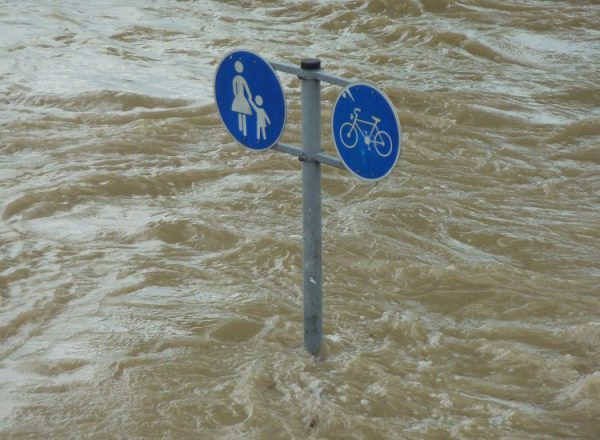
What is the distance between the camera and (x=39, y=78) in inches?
294

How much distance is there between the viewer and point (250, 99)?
10.5 ft

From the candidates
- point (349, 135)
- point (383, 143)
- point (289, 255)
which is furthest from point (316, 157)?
point (289, 255)

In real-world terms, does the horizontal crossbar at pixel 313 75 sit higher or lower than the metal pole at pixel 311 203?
higher

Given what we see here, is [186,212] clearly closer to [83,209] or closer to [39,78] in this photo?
Result: [83,209]

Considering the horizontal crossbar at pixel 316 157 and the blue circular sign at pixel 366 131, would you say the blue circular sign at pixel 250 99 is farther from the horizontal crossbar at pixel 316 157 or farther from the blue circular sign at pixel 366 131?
the blue circular sign at pixel 366 131

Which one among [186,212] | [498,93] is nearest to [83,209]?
[186,212]

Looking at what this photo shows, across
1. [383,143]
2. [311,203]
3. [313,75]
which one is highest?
[313,75]

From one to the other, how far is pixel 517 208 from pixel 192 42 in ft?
14.0

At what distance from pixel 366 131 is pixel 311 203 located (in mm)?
435

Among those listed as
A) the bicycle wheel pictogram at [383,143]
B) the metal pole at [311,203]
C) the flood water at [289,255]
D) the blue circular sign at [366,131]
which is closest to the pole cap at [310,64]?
the metal pole at [311,203]

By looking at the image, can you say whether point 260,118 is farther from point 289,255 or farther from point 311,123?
point 289,255

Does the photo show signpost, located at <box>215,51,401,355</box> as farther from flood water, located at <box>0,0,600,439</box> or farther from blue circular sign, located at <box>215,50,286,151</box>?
flood water, located at <box>0,0,600,439</box>

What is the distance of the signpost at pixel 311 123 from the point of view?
9.50 feet

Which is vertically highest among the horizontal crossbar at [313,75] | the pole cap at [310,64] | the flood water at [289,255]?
the pole cap at [310,64]
